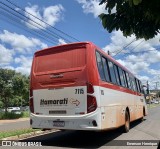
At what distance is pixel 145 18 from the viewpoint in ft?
16.2

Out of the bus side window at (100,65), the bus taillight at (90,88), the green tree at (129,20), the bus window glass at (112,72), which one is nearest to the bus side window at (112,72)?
the bus window glass at (112,72)

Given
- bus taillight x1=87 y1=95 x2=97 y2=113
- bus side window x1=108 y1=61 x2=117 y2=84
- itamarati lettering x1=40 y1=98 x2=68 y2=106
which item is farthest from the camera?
bus side window x1=108 y1=61 x2=117 y2=84

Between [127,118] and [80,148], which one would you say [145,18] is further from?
[127,118]

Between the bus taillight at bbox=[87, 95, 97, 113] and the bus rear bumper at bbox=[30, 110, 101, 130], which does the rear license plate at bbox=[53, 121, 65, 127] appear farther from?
the bus taillight at bbox=[87, 95, 97, 113]

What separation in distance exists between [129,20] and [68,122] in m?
6.23

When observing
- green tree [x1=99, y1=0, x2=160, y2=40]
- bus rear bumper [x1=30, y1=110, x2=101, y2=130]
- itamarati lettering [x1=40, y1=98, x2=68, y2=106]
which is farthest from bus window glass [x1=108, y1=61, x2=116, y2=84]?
green tree [x1=99, y1=0, x2=160, y2=40]

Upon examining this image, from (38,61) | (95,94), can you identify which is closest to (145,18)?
(95,94)

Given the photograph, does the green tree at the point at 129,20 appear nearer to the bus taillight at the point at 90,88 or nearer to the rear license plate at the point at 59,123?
the bus taillight at the point at 90,88

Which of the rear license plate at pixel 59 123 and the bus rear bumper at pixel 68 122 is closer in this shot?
the bus rear bumper at pixel 68 122

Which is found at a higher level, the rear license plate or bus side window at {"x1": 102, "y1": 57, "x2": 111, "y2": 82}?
bus side window at {"x1": 102, "y1": 57, "x2": 111, "y2": 82}

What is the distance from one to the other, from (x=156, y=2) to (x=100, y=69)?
7.23 metres

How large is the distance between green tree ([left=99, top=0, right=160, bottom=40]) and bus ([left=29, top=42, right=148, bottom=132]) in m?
5.54

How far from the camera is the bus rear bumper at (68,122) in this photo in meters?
10.5

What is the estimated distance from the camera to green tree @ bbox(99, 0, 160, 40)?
4801 millimetres
